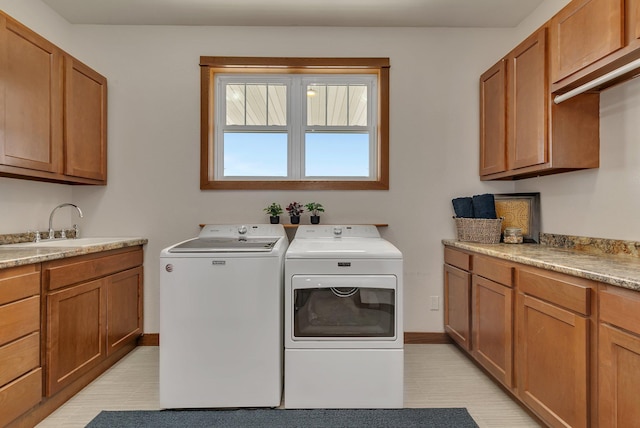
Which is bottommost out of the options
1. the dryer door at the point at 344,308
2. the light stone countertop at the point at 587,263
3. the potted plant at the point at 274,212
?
the dryer door at the point at 344,308

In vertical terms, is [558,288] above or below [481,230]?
below

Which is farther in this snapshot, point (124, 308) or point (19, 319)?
point (124, 308)

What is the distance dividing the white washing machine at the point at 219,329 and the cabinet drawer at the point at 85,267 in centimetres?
56

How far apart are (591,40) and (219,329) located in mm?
2426

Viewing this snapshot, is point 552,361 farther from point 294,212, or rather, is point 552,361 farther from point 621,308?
point 294,212

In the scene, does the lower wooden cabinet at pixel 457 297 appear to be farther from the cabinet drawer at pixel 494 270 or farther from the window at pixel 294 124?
the window at pixel 294 124

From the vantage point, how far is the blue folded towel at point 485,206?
2.68 meters

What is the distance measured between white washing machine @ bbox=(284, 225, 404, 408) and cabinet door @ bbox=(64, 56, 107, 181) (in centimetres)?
179

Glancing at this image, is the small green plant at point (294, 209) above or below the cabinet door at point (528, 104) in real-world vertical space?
below

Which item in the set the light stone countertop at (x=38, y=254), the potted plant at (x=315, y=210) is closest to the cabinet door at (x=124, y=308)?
the light stone countertop at (x=38, y=254)

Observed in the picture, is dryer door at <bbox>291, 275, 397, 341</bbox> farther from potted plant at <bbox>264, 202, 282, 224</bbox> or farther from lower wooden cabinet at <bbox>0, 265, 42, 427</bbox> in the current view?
lower wooden cabinet at <bbox>0, 265, 42, 427</bbox>

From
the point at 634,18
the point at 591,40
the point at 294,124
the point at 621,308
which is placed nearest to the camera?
the point at 621,308

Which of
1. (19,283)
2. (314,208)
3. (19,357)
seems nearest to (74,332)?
(19,357)

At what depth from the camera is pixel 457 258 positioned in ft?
8.92
